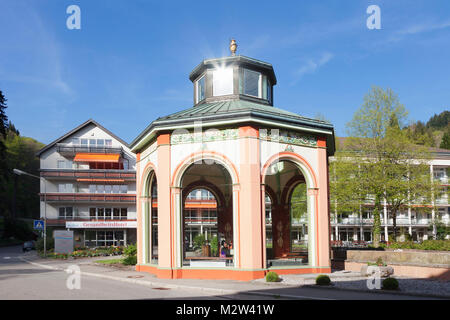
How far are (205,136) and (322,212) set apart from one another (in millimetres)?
6603

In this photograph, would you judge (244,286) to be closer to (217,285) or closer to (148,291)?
(217,285)

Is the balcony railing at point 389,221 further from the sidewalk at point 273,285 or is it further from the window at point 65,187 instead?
the sidewalk at point 273,285

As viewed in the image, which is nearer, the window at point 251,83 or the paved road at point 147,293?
the paved road at point 147,293

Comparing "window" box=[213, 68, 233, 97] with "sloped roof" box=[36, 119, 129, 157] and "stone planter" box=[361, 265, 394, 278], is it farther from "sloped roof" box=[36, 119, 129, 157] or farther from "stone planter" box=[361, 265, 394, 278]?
"sloped roof" box=[36, 119, 129, 157]

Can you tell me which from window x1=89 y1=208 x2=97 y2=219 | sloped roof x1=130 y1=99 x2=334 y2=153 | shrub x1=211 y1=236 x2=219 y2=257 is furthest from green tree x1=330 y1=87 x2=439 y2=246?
window x1=89 y1=208 x2=97 y2=219

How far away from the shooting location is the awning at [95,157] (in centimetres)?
5703

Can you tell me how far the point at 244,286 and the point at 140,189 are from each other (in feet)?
31.4

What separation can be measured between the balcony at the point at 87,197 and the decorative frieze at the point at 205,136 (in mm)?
37753

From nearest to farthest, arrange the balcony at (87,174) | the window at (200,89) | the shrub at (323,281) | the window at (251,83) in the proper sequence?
the shrub at (323,281)
the window at (251,83)
the window at (200,89)
the balcony at (87,174)

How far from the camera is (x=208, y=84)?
24109mm

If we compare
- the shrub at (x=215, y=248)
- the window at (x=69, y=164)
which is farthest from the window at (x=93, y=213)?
the shrub at (x=215, y=248)

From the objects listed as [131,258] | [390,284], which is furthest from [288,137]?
[131,258]

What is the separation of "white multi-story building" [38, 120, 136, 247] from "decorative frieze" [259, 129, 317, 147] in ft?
128
